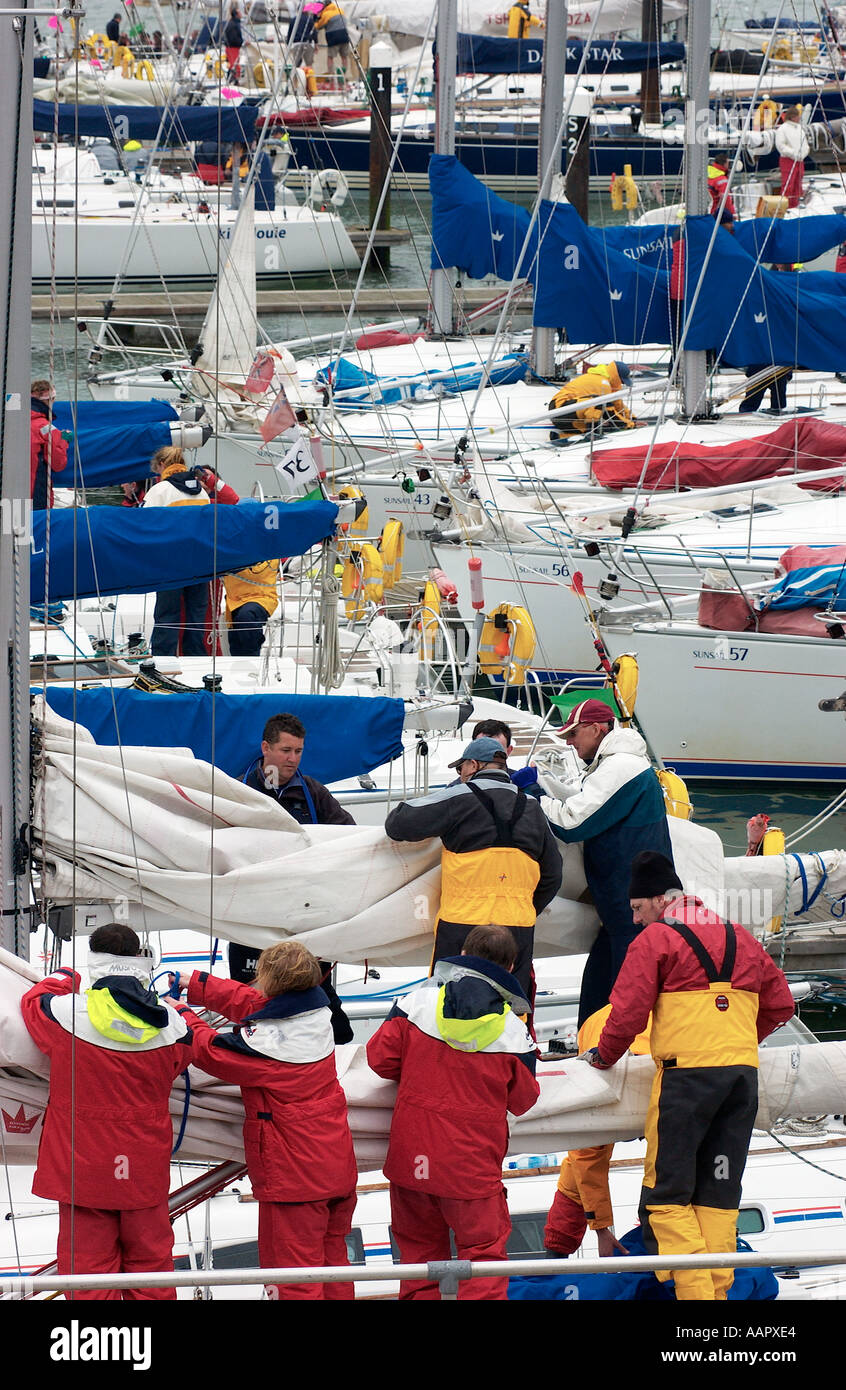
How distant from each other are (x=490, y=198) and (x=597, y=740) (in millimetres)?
11098

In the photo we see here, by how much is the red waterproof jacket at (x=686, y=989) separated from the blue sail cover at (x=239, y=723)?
208cm

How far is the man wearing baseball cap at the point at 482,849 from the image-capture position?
547 cm

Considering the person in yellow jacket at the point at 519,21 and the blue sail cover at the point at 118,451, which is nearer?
the blue sail cover at the point at 118,451

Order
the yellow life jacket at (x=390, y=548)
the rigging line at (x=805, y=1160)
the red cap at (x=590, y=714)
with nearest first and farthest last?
the rigging line at (x=805, y=1160), the red cap at (x=590, y=714), the yellow life jacket at (x=390, y=548)

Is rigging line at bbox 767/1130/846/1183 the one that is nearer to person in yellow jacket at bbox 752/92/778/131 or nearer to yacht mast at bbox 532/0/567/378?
yacht mast at bbox 532/0/567/378

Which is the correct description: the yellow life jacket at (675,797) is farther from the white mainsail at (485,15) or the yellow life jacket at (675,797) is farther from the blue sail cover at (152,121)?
the white mainsail at (485,15)

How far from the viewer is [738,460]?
13.4 meters

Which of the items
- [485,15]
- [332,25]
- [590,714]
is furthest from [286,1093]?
[485,15]

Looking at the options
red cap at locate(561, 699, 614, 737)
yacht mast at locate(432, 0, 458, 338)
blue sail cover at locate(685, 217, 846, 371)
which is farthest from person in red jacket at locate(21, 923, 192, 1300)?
yacht mast at locate(432, 0, 458, 338)

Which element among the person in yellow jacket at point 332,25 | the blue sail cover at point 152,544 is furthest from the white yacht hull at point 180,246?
the blue sail cover at point 152,544

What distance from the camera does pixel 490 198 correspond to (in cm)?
1638

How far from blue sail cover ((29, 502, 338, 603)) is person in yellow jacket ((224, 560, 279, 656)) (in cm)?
198
